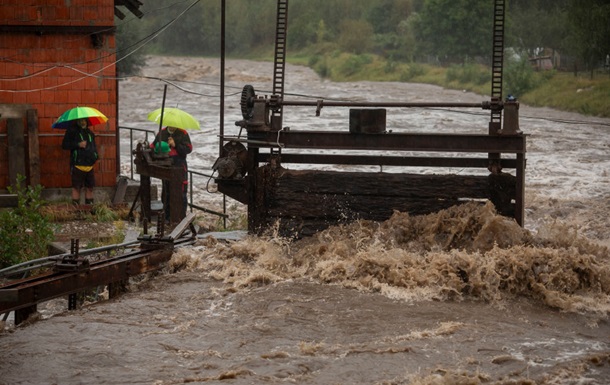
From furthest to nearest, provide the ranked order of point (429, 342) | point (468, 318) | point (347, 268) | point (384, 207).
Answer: point (384, 207) < point (347, 268) < point (468, 318) < point (429, 342)

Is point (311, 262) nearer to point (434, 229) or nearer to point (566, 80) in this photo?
point (434, 229)

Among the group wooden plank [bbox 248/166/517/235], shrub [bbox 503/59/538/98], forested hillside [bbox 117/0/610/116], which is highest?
forested hillside [bbox 117/0/610/116]

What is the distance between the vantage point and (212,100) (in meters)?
43.6

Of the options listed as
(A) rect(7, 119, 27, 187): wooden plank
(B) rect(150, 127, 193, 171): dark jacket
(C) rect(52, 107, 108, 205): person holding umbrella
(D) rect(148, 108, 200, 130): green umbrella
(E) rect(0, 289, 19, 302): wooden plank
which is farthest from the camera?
(A) rect(7, 119, 27, 187): wooden plank

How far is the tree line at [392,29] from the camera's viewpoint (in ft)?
149

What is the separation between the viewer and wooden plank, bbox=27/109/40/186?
1816 centimetres

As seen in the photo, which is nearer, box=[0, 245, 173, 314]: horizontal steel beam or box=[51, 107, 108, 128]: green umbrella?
box=[0, 245, 173, 314]: horizontal steel beam

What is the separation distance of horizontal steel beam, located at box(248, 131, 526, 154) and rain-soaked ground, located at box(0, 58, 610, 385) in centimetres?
85

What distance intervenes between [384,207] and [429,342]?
12.6ft

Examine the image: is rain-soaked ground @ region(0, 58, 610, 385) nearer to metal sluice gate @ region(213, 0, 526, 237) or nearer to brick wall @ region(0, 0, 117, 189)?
metal sluice gate @ region(213, 0, 526, 237)

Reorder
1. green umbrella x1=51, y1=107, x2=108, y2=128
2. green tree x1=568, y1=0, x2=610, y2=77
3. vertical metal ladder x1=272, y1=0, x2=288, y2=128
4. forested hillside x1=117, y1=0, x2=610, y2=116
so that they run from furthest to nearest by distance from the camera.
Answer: forested hillside x1=117, y1=0, x2=610, y2=116
green tree x1=568, y1=0, x2=610, y2=77
green umbrella x1=51, y1=107, x2=108, y2=128
vertical metal ladder x1=272, y1=0, x2=288, y2=128

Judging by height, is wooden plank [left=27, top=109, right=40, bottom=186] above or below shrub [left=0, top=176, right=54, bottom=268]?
above

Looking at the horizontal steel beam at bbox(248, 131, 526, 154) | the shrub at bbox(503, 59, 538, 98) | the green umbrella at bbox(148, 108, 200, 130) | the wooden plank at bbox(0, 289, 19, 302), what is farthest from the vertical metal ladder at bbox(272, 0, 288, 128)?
the shrub at bbox(503, 59, 538, 98)

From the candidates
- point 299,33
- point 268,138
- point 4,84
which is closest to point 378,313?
point 268,138
